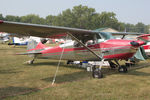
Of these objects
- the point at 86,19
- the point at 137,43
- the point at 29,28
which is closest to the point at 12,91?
the point at 29,28

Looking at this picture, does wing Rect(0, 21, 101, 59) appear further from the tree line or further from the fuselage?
the tree line

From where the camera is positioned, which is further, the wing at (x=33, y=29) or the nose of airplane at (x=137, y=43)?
the nose of airplane at (x=137, y=43)

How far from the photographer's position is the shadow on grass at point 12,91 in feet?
15.8

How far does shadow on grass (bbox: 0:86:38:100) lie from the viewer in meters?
4.83

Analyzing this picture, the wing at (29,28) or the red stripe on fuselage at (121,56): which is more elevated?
the wing at (29,28)

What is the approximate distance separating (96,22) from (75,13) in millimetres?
15701

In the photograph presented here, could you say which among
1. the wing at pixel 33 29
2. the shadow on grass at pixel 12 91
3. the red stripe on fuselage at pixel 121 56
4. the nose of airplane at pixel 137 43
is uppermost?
the wing at pixel 33 29

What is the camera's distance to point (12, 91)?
5.17 meters

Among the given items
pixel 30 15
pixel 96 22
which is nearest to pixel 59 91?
pixel 96 22

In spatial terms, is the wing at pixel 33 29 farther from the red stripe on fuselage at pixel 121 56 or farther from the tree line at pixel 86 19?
the tree line at pixel 86 19

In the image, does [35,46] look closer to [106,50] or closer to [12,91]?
[106,50]

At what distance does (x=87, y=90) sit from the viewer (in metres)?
5.29

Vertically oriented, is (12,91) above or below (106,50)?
below

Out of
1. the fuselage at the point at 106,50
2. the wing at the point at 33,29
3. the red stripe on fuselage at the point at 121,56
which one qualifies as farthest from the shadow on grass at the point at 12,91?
the red stripe on fuselage at the point at 121,56
